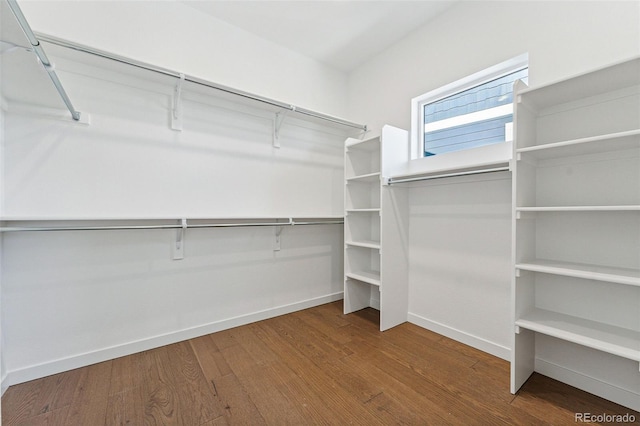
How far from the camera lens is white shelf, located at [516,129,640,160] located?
50.1 inches

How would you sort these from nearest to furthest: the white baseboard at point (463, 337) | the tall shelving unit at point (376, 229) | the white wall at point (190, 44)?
the white wall at point (190, 44) < the white baseboard at point (463, 337) < the tall shelving unit at point (376, 229)

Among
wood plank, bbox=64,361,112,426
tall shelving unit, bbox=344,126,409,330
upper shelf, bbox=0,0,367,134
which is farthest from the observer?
tall shelving unit, bbox=344,126,409,330

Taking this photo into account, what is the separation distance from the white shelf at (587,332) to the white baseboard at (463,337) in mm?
462

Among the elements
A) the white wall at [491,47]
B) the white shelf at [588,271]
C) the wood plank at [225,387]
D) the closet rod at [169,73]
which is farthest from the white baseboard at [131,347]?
the white wall at [491,47]

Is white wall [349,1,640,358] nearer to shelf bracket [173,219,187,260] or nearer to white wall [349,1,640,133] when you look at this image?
white wall [349,1,640,133]

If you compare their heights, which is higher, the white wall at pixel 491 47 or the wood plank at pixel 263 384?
the white wall at pixel 491 47

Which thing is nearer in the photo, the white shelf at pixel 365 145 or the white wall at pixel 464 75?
the white wall at pixel 464 75

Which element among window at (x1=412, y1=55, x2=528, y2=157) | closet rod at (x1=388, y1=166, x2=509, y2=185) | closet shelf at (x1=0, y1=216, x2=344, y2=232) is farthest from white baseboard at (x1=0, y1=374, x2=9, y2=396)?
window at (x1=412, y1=55, x2=528, y2=157)

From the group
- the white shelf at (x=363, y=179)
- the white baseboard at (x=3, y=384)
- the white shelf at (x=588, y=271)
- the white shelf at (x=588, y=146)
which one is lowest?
the white baseboard at (x=3, y=384)

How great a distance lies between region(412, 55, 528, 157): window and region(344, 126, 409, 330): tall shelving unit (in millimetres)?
270

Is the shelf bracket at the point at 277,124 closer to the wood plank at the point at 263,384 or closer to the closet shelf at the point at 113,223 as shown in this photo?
the closet shelf at the point at 113,223

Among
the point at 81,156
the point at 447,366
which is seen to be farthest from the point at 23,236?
the point at 447,366

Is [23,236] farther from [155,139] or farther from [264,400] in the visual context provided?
[264,400]

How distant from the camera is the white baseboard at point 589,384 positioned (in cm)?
147
